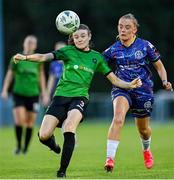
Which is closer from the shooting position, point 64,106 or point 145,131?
point 64,106

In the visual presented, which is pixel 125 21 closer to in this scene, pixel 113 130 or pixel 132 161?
pixel 113 130

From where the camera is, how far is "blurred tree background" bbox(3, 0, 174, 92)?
137ft

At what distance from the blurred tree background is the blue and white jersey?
29.1 meters

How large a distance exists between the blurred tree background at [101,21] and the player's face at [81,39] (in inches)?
1166

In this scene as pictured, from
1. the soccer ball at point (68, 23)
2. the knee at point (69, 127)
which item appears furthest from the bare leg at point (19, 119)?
the knee at point (69, 127)

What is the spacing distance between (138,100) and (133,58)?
651 mm

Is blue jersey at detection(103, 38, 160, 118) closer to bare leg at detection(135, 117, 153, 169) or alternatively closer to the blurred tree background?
bare leg at detection(135, 117, 153, 169)

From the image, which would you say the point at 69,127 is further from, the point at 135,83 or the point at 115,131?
the point at 135,83

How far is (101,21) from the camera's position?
1670 inches

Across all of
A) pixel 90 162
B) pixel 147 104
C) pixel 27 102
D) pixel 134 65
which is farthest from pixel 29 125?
pixel 134 65

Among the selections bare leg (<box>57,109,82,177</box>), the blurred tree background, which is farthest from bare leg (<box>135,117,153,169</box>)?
the blurred tree background

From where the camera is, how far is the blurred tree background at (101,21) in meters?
41.9

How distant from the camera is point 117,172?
12086mm

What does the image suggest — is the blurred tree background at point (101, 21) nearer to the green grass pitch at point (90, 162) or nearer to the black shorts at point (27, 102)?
the green grass pitch at point (90, 162)
